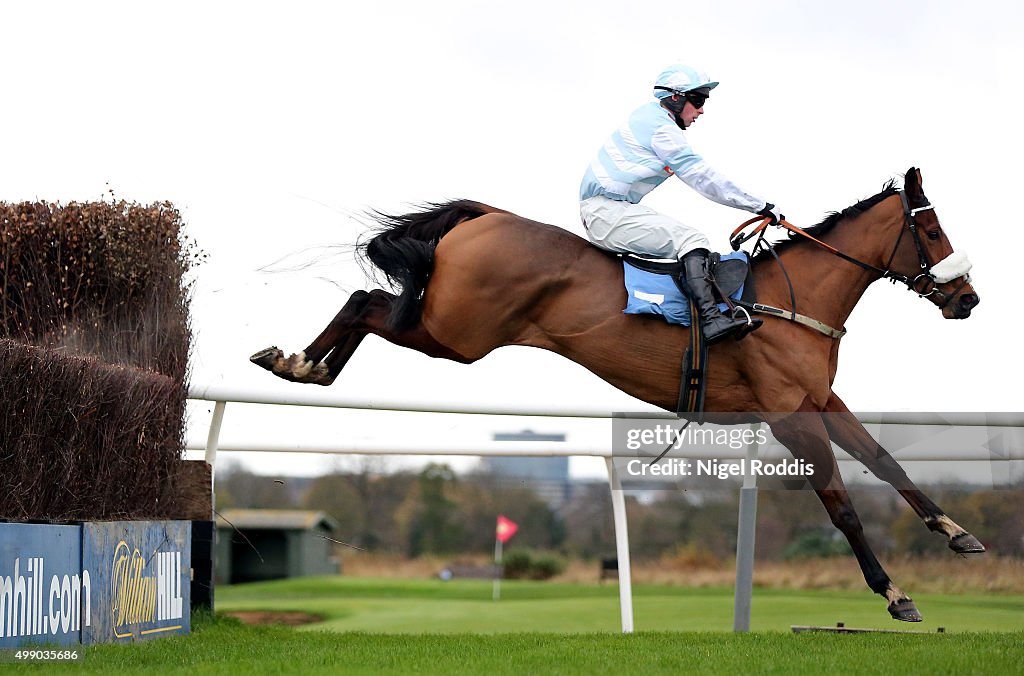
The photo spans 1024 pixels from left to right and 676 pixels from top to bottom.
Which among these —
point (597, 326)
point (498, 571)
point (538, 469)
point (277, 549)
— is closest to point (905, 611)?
point (597, 326)

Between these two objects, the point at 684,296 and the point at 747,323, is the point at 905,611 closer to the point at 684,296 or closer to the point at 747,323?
the point at 747,323

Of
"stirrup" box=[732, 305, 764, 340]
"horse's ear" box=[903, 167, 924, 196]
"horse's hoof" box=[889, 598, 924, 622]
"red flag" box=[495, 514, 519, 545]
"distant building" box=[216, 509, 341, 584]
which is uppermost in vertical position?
"horse's ear" box=[903, 167, 924, 196]

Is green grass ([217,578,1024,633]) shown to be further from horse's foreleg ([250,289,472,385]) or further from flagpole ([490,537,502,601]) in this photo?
horse's foreleg ([250,289,472,385])

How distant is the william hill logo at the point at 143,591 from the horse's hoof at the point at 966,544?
11.6ft

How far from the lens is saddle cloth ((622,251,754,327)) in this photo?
5.36m

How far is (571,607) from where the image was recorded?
10133 mm

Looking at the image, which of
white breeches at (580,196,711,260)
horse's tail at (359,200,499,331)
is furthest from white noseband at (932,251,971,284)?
horse's tail at (359,200,499,331)

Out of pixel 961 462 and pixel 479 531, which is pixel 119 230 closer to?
pixel 961 462

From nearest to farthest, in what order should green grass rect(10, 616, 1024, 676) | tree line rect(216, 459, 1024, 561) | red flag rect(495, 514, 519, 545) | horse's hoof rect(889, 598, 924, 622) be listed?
green grass rect(10, 616, 1024, 676)
horse's hoof rect(889, 598, 924, 622)
tree line rect(216, 459, 1024, 561)
red flag rect(495, 514, 519, 545)

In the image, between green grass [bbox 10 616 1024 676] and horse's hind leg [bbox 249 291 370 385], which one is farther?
horse's hind leg [bbox 249 291 370 385]

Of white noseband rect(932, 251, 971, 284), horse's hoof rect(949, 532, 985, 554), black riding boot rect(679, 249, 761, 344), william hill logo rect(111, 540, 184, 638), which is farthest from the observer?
white noseband rect(932, 251, 971, 284)

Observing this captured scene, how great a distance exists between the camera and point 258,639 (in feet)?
16.4

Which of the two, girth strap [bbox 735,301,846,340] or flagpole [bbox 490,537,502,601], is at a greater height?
girth strap [bbox 735,301,846,340]

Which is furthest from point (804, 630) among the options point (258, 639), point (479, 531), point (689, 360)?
point (479, 531)
